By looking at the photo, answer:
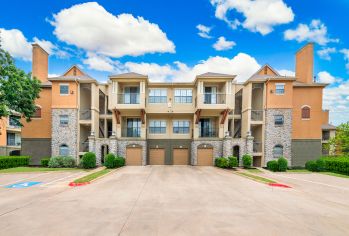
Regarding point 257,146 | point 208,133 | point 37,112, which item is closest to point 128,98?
point 208,133

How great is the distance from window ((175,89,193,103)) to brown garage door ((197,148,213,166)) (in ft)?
21.2

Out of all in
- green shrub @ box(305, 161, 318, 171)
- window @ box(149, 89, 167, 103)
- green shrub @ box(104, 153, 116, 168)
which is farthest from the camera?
window @ box(149, 89, 167, 103)

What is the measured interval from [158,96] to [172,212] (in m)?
18.9

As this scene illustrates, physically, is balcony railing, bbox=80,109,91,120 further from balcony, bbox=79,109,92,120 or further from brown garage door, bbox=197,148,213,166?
brown garage door, bbox=197,148,213,166

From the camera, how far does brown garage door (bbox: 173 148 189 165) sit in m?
24.8

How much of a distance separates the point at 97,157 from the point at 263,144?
19.5 meters

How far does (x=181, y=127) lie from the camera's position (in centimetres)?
2533

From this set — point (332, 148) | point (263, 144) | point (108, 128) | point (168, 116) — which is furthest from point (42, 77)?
point (332, 148)

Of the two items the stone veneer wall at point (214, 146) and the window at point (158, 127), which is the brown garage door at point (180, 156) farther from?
the window at point (158, 127)

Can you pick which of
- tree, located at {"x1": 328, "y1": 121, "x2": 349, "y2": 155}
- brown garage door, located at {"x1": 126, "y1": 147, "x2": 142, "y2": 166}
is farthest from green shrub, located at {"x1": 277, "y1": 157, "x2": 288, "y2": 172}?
brown garage door, located at {"x1": 126, "y1": 147, "x2": 142, "y2": 166}

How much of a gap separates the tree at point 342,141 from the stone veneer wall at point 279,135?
1005 cm

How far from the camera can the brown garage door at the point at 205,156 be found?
77.7 ft

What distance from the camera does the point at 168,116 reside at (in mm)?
25266

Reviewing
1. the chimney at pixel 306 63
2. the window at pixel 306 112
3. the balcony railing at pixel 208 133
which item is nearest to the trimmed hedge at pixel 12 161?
the balcony railing at pixel 208 133
